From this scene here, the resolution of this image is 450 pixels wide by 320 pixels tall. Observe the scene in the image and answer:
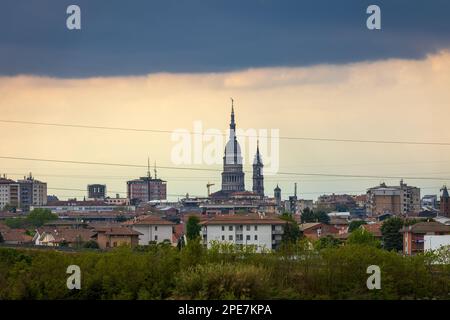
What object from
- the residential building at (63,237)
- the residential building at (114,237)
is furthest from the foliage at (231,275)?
the residential building at (63,237)

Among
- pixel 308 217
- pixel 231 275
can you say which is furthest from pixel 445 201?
pixel 231 275

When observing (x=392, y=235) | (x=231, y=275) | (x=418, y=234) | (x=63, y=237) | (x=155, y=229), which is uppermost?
(x=231, y=275)

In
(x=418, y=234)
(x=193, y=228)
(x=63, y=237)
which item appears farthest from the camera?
(x=63, y=237)

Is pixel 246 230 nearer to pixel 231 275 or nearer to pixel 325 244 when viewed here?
pixel 325 244

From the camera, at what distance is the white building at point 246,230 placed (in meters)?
94.5

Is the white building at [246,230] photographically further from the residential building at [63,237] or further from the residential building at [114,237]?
the residential building at [63,237]

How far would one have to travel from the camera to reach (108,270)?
139 ft

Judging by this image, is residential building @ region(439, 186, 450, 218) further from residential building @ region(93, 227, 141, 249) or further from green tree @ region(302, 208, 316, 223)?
residential building @ region(93, 227, 141, 249)

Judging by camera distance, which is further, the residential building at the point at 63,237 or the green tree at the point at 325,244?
the residential building at the point at 63,237

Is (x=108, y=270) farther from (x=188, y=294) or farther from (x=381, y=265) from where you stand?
(x=381, y=265)

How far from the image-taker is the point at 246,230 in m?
95.3

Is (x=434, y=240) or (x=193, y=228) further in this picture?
(x=193, y=228)
